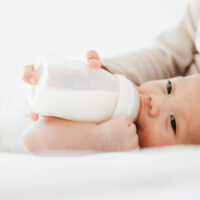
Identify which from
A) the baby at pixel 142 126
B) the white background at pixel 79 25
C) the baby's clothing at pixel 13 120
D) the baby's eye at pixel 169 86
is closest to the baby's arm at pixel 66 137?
Answer: the baby at pixel 142 126

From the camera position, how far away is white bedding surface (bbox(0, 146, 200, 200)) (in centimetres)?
46

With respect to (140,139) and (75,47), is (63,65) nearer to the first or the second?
(140,139)

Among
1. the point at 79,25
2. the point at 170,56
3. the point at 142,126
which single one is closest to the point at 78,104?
the point at 142,126

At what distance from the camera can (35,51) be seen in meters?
1.34

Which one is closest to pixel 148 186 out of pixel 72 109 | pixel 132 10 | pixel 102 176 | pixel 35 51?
pixel 102 176

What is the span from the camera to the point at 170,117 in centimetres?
79

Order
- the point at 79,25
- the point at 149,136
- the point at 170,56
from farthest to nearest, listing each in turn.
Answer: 1. the point at 79,25
2. the point at 170,56
3. the point at 149,136

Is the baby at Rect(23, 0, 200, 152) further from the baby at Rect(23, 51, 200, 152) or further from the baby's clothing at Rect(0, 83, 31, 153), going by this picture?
the baby's clothing at Rect(0, 83, 31, 153)

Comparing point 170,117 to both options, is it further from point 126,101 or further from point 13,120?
point 13,120

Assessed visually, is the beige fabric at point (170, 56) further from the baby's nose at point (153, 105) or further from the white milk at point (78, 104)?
the white milk at point (78, 104)

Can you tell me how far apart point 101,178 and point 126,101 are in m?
0.28

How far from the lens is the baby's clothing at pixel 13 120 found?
851 mm

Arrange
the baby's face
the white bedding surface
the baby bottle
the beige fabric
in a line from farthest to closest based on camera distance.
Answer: the beige fabric, the baby's face, the baby bottle, the white bedding surface

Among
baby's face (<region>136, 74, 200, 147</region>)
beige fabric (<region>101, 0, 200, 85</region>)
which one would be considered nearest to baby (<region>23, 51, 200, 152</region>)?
baby's face (<region>136, 74, 200, 147</region>)
